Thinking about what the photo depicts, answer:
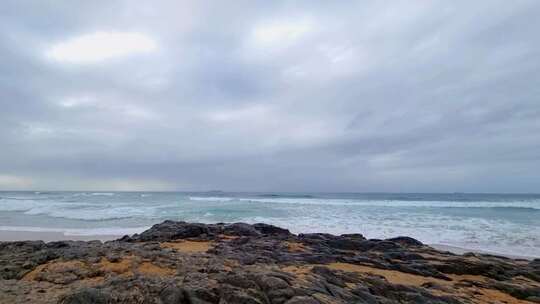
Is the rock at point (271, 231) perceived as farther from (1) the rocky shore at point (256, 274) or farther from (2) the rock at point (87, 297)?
(2) the rock at point (87, 297)

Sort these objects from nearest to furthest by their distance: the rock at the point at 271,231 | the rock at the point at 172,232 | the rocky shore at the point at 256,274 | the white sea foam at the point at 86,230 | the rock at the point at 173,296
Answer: the rock at the point at 173,296 → the rocky shore at the point at 256,274 → the rock at the point at 172,232 → the rock at the point at 271,231 → the white sea foam at the point at 86,230

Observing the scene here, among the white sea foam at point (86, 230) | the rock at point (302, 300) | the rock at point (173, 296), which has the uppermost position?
the rock at point (173, 296)

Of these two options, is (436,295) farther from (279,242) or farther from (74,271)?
(74,271)

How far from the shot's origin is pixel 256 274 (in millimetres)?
4996

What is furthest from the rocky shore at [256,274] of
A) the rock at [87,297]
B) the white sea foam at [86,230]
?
the white sea foam at [86,230]

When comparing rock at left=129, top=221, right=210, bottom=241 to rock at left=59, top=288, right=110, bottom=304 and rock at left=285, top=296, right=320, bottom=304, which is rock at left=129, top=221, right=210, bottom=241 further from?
rock at left=285, top=296, right=320, bottom=304

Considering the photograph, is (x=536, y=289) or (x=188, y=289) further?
(x=536, y=289)

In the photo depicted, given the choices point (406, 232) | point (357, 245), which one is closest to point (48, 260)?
point (357, 245)

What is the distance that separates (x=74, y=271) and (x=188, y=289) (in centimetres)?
248

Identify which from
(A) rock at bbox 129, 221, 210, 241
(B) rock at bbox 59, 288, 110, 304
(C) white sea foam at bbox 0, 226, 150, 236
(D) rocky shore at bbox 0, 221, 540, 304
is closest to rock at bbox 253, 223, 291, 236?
(D) rocky shore at bbox 0, 221, 540, 304

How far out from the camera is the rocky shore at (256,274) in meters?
4.38

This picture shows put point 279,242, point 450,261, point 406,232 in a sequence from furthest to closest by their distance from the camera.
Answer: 1. point 406,232
2. point 279,242
3. point 450,261

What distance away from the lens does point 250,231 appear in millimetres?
11328

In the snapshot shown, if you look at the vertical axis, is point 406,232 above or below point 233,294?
below
